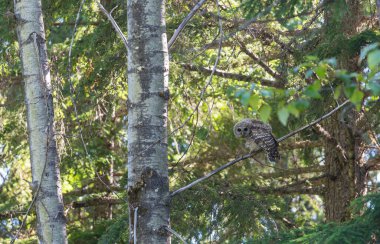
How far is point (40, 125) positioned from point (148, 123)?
866 mm

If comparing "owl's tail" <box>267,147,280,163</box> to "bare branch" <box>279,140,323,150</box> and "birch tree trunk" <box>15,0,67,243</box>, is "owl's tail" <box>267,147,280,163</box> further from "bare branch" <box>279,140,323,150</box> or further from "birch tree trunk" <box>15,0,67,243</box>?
"birch tree trunk" <box>15,0,67,243</box>

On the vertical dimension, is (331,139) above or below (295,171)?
above

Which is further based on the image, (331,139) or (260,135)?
(331,139)

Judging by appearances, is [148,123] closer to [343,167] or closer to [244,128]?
[244,128]

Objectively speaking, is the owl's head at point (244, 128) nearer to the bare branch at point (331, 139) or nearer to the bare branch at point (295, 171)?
the bare branch at point (331, 139)

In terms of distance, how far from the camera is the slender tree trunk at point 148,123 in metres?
3.29

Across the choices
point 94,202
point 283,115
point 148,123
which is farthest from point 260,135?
point 283,115

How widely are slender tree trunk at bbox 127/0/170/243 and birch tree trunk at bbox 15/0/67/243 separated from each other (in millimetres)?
653

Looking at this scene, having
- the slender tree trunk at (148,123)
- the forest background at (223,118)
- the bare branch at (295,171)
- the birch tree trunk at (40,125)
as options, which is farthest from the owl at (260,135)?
the slender tree trunk at (148,123)

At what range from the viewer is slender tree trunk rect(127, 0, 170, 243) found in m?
3.29

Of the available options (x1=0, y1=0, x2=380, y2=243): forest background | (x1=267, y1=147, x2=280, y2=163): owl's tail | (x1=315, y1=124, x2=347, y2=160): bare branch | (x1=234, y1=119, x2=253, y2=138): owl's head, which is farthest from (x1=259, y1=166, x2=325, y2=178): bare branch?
(x1=267, y1=147, x2=280, y2=163): owl's tail

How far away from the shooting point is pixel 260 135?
6.30m

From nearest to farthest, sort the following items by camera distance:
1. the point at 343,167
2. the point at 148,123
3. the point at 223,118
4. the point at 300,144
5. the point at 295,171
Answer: the point at 148,123 < the point at 343,167 < the point at 300,144 < the point at 295,171 < the point at 223,118

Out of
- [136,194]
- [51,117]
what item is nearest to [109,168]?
[51,117]
